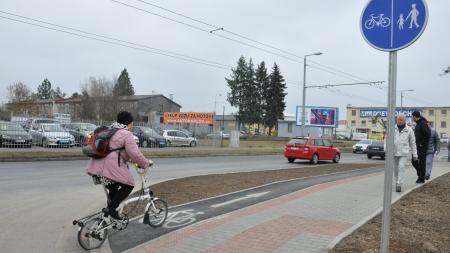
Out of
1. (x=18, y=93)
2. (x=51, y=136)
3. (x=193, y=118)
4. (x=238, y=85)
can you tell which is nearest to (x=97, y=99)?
(x=18, y=93)

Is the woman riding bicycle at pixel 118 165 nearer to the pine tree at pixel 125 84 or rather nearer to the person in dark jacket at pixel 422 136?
the person in dark jacket at pixel 422 136

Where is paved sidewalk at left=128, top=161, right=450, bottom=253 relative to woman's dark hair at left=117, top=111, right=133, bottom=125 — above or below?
below

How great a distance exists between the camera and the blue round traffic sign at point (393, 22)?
4238mm

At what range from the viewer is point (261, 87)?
82375 mm

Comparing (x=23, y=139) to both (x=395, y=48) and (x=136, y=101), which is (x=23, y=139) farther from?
(x=136, y=101)

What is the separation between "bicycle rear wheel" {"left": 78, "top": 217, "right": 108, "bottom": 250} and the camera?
564cm

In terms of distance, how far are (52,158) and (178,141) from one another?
18.4m

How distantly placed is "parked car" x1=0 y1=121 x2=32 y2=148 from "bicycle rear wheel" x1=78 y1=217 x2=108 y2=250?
70.1ft

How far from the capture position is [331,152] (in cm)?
2533

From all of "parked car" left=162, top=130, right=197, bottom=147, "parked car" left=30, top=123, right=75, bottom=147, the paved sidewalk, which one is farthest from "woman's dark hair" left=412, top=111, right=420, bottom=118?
"parked car" left=162, top=130, right=197, bottom=147

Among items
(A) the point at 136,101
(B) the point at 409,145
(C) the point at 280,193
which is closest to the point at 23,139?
(C) the point at 280,193

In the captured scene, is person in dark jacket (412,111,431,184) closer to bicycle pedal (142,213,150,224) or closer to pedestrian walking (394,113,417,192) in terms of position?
pedestrian walking (394,113,417,192)

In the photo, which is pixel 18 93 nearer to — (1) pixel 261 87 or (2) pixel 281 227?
(1) pixel 261 87

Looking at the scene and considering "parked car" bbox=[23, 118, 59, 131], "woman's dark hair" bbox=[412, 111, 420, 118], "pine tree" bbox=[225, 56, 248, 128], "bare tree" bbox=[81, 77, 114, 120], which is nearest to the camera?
"woman's dark hair" bbox=[412, 111, 420, 118]
